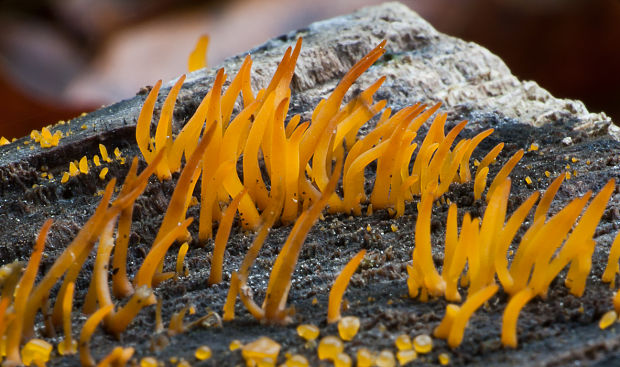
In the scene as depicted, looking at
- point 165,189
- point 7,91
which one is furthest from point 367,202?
point 7,91

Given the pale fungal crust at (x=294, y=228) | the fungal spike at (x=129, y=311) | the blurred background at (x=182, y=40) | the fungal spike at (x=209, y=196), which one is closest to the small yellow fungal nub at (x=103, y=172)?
the pale fungal crust at (x=294, y=228)

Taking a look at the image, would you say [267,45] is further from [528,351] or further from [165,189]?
[528,351]

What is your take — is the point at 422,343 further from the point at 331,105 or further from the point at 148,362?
the point at 331,105

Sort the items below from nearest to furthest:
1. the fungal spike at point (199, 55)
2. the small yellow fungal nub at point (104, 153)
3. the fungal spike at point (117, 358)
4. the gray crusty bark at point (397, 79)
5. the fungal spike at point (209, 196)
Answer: the fungal spike at point (117, 358) < the fungal spike at point (209, 196) < the small yellow fungal nub at point (104, 153) < the gray crusty bark at point (397, 79) < the fungal spike at point (199, 55)

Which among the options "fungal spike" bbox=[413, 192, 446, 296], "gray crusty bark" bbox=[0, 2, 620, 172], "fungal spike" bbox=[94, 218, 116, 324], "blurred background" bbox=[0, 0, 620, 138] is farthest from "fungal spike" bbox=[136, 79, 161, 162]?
"blurred background" bbox=[0, 0, 620, 138]

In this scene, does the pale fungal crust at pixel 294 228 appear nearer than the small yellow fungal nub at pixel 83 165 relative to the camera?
Yes

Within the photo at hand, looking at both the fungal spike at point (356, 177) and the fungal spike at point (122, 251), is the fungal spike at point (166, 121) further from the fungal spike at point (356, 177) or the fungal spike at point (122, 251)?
the fungal spike at point (356, 177)

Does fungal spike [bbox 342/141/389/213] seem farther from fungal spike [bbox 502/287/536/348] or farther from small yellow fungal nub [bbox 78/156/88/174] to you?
small yellow fungal nub [bbox 78/156/88/174]
